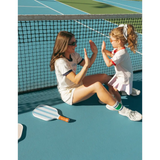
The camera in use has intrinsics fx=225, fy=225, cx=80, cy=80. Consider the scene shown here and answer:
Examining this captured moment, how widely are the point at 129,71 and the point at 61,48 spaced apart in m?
0.92

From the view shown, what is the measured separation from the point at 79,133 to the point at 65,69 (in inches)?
29.2

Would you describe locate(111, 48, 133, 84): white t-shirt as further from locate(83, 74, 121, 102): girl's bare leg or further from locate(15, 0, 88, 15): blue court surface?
locate(15, 0, 88, 15): blue court surface

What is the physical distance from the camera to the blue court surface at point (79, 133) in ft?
7.32

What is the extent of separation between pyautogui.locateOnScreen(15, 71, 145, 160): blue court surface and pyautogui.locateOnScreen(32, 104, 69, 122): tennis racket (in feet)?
0.16

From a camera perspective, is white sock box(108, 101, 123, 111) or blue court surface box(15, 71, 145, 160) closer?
blue court surface box(15, 71, 145, 160)

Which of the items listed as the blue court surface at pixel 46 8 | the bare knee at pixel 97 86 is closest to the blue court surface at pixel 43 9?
the blue court surface at pixel 46 8

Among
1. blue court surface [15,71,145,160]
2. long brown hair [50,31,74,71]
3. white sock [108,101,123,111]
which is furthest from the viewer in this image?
white sock [108,101,123,111]

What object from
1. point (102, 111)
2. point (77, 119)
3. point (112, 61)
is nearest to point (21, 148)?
point (77, 119)

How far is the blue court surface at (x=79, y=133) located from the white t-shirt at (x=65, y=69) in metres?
0.30

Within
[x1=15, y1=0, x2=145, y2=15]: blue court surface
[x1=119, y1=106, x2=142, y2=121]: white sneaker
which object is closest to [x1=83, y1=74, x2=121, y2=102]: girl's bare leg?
[x1=119, y1=106, x2=142, y2=121]: white sneaker

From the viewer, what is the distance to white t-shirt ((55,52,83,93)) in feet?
8.54

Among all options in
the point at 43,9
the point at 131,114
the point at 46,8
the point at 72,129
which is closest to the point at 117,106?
the point at 131,114

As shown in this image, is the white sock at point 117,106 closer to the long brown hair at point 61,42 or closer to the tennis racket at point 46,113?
the tennis racket at point 46,113

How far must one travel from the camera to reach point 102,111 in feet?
9.56
